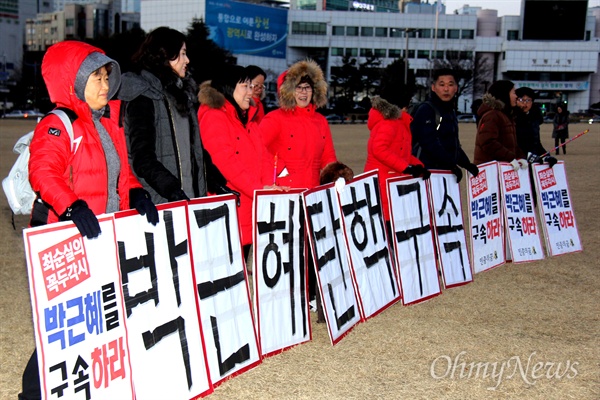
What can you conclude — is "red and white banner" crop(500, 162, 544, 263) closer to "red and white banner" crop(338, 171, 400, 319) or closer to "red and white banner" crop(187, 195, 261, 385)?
"red and white banner" crop(338, 171, 400, 319)

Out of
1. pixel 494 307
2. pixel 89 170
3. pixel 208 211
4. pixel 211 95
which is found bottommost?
pixel 494 307

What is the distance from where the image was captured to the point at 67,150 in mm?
3488

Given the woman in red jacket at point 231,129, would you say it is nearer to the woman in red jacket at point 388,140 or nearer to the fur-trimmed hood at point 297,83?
the fur-trimmed hood at point 297,83

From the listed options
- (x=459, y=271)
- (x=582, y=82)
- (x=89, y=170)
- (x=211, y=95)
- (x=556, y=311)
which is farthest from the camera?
(x=582, y=82)

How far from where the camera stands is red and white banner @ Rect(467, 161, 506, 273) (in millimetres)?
7363

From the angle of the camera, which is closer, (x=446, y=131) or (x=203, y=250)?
(x=203, y=250)

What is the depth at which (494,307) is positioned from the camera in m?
6.18

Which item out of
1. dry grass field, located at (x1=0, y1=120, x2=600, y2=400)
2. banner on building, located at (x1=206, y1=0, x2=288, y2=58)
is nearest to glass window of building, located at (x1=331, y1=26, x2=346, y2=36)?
banner on building, located at (x1=206, y1=0, x2=288, y2=58)

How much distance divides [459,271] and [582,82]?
113989mm

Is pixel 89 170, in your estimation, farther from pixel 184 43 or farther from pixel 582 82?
pixel 582 82

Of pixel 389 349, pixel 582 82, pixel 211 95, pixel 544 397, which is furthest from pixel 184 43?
pixel 582 82

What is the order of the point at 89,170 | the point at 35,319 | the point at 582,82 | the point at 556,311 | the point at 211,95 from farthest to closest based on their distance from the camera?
the point at 582,82 < the point at 556,311 < the point at 211,95 < the point at 89,170 < the point at 35,319

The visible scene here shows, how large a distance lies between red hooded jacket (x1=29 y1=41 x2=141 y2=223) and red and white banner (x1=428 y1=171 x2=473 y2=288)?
3.54m

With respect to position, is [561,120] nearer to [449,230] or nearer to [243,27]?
[449,230]
